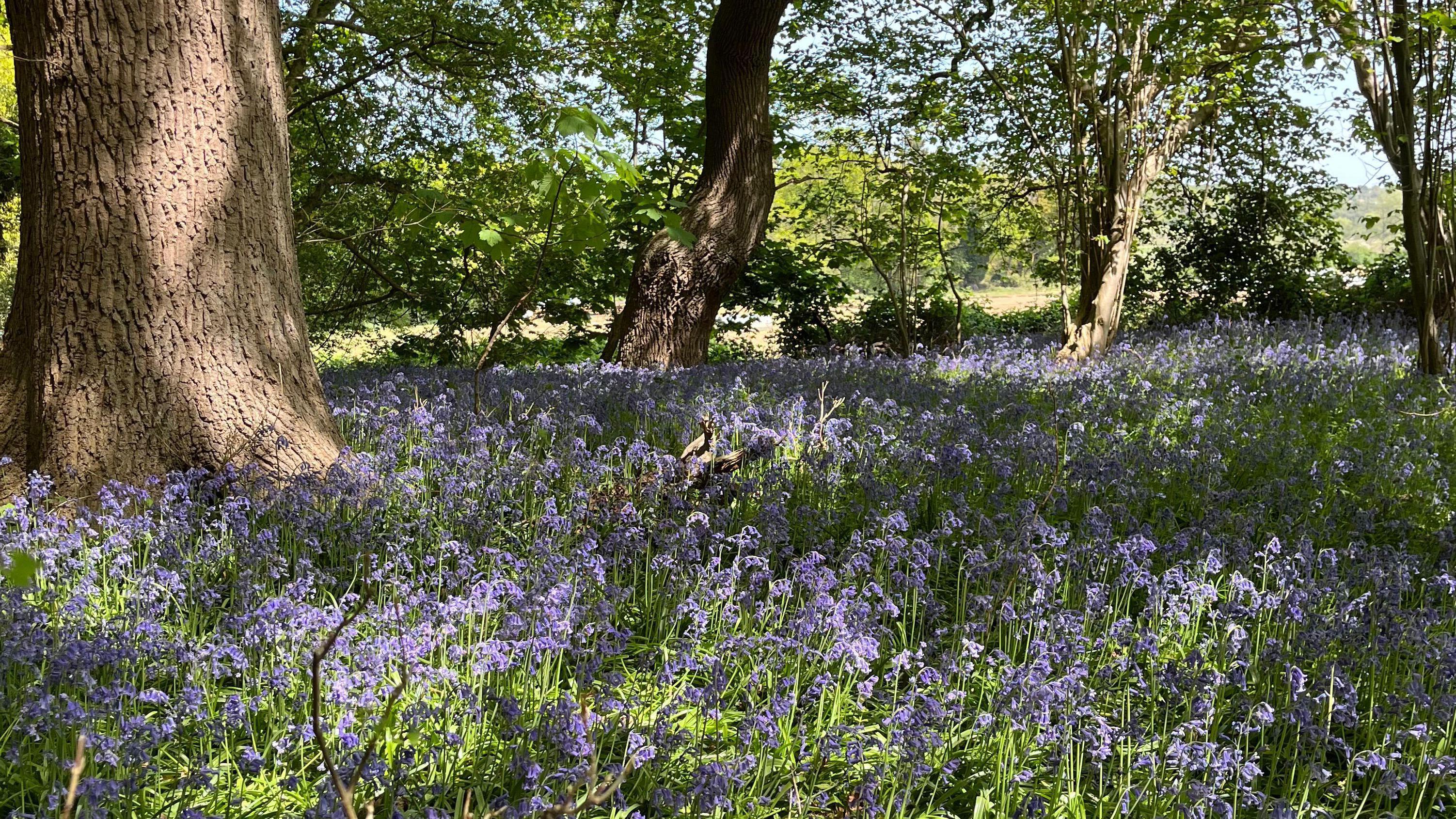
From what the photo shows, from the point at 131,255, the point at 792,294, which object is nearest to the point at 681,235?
the point at 131,255

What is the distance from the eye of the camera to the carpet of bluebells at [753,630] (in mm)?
2355

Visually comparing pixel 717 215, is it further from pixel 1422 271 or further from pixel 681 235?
pixel 1422 271

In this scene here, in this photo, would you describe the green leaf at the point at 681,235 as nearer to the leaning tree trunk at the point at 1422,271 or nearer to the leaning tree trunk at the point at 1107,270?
the leaning tree trunk at the point at 1422,271

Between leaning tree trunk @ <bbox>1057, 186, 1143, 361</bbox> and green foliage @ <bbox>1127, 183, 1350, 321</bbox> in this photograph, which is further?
green foliage @ <bbox>1127, 183, 1350, 321</bbox>

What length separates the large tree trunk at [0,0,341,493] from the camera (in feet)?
13.8

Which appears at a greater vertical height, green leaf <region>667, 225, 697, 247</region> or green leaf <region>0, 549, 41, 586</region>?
green leaf <region>667, 225, 697, 247</region>

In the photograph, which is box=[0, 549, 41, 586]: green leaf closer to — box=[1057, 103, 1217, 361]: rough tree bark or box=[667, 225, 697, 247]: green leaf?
box=[667, 225, 697, 247]: green leaf

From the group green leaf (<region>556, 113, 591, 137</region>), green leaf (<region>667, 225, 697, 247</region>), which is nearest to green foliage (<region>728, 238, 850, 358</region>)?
green leaf (<region>667, 225, 697, 247</region>)

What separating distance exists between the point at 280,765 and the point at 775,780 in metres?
1.23

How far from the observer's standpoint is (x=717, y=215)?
9750 mm

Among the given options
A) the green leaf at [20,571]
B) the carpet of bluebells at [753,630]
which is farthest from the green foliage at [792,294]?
the green leaf at [20,571]

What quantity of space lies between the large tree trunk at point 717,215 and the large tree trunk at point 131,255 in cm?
530

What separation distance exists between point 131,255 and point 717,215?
6.13 m

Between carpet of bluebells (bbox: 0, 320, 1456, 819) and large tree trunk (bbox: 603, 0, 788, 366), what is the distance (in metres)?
3.97
